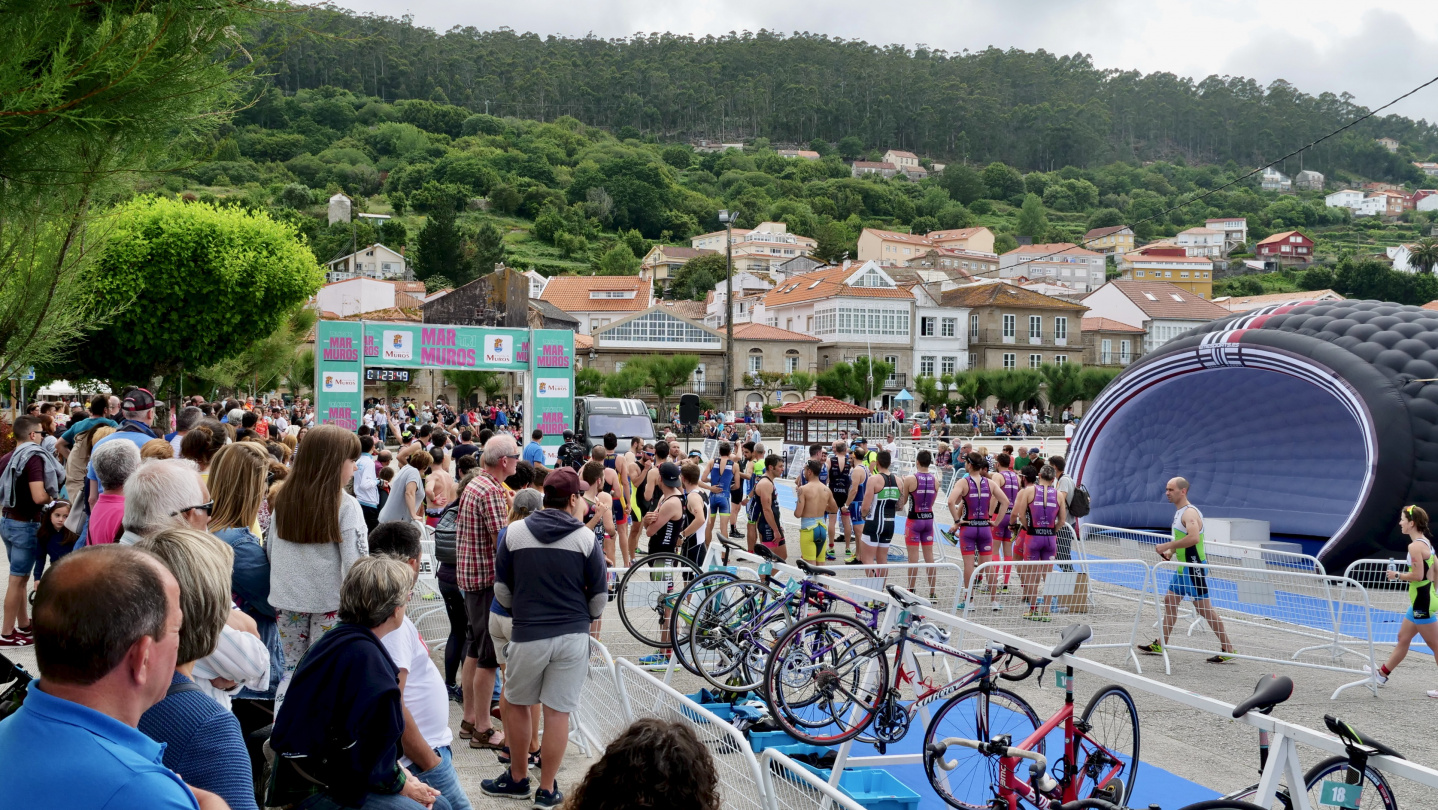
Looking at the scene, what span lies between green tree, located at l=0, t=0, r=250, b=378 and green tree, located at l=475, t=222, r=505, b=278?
88305 millimetres

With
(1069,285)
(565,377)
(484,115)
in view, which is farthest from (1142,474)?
(484,115)

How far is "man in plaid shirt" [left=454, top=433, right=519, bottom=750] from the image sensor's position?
5.82 m

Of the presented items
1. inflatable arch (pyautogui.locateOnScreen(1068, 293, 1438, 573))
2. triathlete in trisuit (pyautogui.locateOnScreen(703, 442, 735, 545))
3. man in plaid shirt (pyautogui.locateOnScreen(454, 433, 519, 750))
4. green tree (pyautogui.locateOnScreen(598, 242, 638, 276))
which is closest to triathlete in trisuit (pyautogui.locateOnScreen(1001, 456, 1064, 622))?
triathlete in trisuit (pyautogui.locateOnScreen(703, 442, 735, 545))

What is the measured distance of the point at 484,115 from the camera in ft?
509

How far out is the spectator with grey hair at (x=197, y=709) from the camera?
2402 mm

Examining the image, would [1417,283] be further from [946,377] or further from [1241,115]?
[1241,115]

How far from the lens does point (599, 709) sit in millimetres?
5531

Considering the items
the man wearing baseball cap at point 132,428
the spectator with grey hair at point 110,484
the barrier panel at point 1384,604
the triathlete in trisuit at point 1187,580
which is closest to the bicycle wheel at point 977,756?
the triathlete in trisuit at point 1187,580

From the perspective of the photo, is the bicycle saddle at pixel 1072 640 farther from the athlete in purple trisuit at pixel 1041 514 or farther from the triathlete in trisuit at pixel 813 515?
the triathlete in trisuit at pixel 813 515

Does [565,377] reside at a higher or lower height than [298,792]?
higher

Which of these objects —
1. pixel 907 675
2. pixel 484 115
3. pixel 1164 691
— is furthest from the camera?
pixel 484 115

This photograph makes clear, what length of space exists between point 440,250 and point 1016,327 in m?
50.6

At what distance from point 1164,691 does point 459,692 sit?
475cm

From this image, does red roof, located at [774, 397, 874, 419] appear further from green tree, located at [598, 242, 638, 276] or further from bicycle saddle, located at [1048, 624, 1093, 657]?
green tree, located at [598, 242, 638, 276]
